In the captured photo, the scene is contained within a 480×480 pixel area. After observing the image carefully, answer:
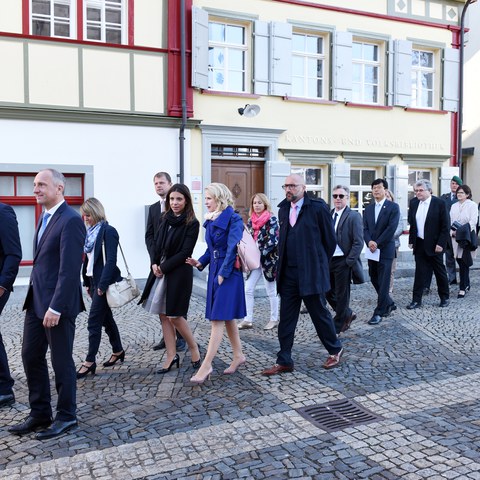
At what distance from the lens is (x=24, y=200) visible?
37.1ft

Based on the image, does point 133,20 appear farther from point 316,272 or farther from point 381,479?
point 381,479

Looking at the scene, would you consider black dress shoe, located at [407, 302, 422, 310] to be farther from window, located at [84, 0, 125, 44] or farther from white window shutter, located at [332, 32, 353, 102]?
window, located at [84, 0, 125, 44]

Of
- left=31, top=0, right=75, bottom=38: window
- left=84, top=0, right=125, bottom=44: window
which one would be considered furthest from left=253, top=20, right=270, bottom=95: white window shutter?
left=31, top=0, right=75, bottom=38: window

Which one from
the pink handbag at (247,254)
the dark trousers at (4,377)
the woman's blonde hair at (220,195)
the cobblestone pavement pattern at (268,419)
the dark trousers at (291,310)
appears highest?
the woman's blonde hair at (220,195)

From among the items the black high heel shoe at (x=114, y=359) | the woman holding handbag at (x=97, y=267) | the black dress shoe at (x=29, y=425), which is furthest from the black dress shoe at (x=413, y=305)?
the black dress shoe at (x=29, y=425)

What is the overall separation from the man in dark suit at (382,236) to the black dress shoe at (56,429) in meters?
4.65

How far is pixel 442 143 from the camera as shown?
1582 centimetres

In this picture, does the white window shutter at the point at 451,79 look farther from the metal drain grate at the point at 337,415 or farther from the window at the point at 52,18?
the metal drain grate at the point at 337,415

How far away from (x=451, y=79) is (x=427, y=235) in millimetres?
8380

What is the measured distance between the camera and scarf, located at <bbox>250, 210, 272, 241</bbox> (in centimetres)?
786

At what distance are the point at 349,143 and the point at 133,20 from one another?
18.6ft

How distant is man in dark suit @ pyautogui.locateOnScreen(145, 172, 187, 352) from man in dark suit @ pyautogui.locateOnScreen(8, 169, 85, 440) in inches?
71.1

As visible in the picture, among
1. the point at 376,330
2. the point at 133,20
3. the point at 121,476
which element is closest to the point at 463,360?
the point at 376,330

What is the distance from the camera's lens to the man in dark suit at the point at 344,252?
278 inches
